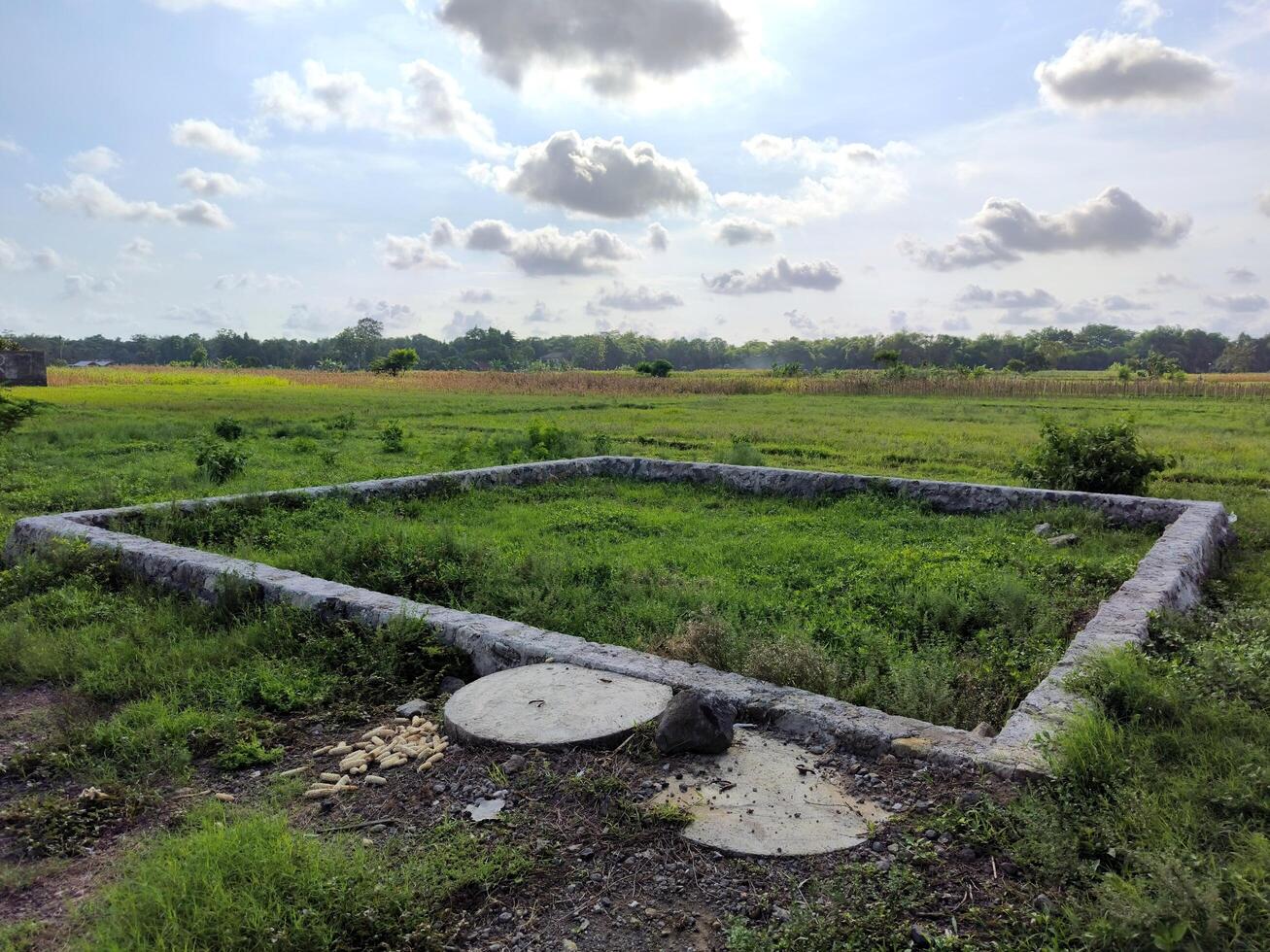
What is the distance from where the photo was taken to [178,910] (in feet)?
7.45

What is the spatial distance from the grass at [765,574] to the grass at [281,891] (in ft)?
6.76

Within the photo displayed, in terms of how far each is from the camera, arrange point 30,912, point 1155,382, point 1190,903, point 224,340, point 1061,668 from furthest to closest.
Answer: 1. point 224,340
2. point 1155,382
3. point 1061,668
4. point 30,912
5. point 1190,903

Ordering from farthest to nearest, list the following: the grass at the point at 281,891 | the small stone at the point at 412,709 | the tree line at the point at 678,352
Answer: the tree line at the point at 678,352
the small stone at the point at 412,709
the grass at the point at 281,891

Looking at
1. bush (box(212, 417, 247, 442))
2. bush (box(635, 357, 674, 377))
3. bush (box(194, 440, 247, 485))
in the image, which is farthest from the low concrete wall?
bush (box(635, 357, 674, 377))

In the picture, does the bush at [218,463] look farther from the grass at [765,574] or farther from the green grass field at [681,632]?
the grass at [765,574]

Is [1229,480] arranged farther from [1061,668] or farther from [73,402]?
[73,402]

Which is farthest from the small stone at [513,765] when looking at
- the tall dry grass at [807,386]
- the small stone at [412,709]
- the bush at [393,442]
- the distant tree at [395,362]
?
the distant tree at [395,362]

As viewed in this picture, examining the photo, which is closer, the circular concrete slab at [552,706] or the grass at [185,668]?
the circular concrete slab at [552,706]

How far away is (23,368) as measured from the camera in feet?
110

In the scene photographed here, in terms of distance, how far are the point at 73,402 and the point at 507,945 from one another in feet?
90.6

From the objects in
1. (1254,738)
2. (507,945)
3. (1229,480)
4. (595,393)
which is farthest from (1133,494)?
(595,393)

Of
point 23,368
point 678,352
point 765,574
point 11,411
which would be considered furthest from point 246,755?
point 678,352

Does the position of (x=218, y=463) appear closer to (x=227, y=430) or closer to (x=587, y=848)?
(x=227, y=430)

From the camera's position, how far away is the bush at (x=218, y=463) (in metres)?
10.4
